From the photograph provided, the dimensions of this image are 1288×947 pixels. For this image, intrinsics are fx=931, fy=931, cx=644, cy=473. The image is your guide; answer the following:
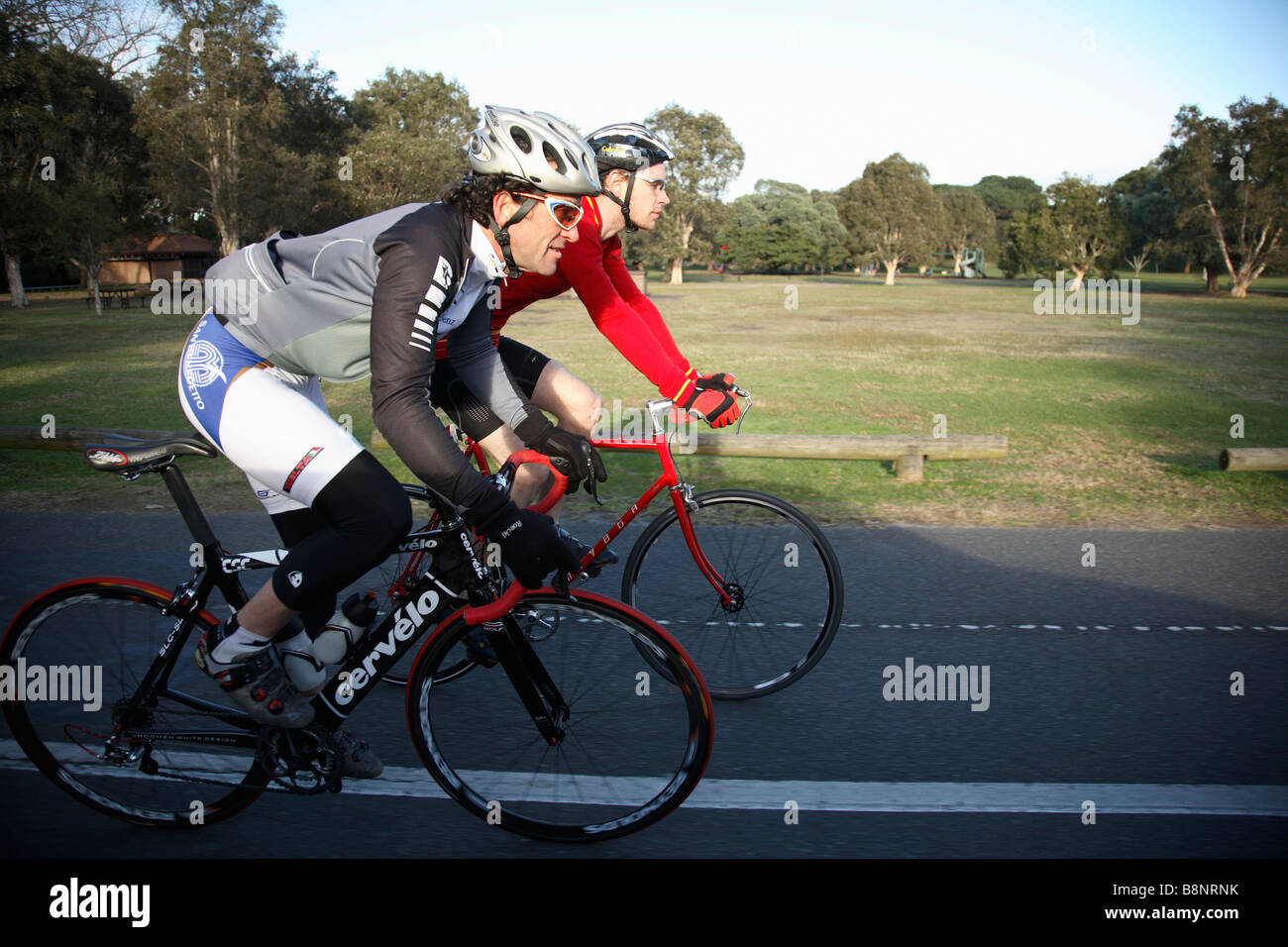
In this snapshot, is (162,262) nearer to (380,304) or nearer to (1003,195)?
(380,304)

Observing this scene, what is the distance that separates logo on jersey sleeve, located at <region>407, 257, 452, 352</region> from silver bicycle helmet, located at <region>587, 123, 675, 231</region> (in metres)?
1.57

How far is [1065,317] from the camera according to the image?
111 ft

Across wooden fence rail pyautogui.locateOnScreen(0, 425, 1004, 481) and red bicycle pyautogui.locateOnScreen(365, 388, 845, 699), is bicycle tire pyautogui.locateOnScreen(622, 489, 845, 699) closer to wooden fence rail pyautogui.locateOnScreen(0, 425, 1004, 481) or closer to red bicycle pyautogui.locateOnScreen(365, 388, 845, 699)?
red bicycle pyautogui.locateOnScreen(365, 388, 845, 699)

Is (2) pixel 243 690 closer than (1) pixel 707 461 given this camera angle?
Yes

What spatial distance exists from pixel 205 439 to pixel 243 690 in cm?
79

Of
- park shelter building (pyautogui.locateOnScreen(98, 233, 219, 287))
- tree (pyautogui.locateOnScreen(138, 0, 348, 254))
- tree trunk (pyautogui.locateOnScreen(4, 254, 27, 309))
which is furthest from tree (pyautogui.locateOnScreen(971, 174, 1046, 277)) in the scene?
tree trunk (pyautogui.locateOnScreen(4, 254, 27, 309))

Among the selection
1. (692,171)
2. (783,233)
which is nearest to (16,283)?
(692,171)

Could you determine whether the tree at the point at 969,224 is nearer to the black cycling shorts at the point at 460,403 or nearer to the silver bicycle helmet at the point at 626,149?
the silver bicycle helmet at the point at 626,149

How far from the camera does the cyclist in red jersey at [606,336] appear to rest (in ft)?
12.5

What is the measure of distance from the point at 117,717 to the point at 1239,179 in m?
54.1

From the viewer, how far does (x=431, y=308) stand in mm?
2564
